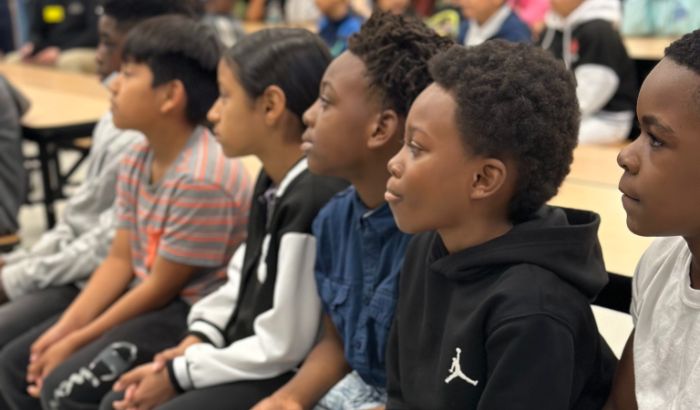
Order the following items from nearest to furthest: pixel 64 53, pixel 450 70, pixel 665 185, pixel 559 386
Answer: pixel 665 185
pixel 559 386
pixel 450 70
pixel 64 53

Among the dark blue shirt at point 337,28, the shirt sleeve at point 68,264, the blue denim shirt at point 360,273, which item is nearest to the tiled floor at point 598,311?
the shirt sleeve at point 68,264

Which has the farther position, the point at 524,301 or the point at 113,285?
the point at 113,285

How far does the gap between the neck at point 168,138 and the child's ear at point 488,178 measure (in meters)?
0.93

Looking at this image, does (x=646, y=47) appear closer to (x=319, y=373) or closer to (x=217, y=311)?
(x=217, y=311)

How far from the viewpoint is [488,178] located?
1.15 m

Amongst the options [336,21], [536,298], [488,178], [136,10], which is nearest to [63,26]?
[336,21]

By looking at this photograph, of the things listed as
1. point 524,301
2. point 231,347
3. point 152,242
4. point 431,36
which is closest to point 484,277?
point 524,301

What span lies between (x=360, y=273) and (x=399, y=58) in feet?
1.18

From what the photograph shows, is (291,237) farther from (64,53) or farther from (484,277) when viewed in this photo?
(64,53)

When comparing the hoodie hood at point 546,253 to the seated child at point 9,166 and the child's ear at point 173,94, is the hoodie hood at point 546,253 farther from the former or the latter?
the seated child at point 9,166

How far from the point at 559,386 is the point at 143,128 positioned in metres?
1.16

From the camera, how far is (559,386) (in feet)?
3.50

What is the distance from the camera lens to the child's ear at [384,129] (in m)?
1.38

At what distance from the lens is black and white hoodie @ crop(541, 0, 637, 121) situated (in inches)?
133
